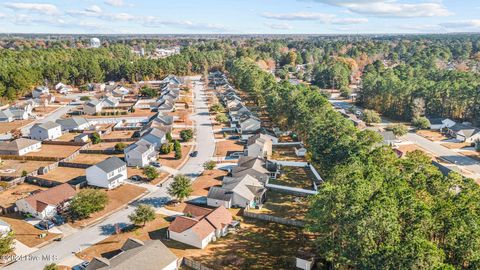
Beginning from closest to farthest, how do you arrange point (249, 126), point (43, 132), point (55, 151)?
point (55, 151) < point (43, 132) < point (249, 126)

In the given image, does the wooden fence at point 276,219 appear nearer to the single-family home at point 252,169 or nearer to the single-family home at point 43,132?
the single-family home at point 252,169

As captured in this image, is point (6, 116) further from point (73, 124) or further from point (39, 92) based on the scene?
point (39, 92)

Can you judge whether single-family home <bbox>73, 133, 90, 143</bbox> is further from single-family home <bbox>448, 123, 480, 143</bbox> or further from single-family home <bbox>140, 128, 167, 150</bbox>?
single-family home <bbox>448, 123, 480, 143</bbox>

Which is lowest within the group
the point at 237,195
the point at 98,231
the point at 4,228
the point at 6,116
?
the point at 98,231

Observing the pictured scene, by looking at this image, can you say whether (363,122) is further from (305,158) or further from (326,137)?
(326,137)

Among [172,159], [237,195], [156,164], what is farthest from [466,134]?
[156,164]

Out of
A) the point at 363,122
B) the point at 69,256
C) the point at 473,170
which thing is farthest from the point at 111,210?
the point at 363,122

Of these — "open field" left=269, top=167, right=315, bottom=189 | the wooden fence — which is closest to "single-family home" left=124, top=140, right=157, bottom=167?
"open field" left=269, top=167, right=315, bottom=189

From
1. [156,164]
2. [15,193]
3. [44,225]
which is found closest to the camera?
[44,225]
